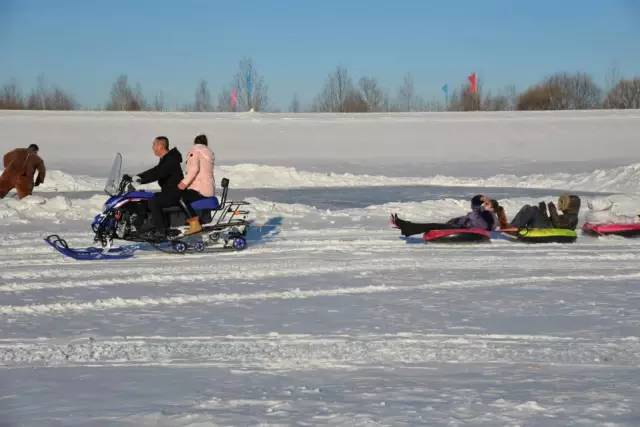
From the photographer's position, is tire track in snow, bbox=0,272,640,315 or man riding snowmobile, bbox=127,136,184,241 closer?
tire track in snow, bbox=0,272,640,315

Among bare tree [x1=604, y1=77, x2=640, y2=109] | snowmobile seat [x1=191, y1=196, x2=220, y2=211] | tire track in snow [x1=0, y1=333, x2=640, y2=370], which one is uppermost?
bare tree [x1=604, y1=77, x2=640, y2=109]

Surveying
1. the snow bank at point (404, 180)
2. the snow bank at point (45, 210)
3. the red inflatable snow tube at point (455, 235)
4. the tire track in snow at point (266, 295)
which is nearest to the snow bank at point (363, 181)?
the snow bank at point (404, 180)

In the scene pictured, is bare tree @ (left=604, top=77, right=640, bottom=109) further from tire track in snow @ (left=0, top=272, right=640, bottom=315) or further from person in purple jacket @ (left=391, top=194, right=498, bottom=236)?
tire track in snow @ (left=0, top=272, right=640, bottom=315)

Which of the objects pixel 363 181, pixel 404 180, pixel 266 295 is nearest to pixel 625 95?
pixel 404 180

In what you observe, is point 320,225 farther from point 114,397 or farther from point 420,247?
point 114,397

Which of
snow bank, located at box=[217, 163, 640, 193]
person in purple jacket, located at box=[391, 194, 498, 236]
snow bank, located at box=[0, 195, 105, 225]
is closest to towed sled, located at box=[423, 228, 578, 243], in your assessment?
person in purple jacket, located at box=[391, 194, 498, 236]

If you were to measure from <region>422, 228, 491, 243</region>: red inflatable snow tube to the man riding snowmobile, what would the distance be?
12.0 ft

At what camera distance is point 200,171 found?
1280cm

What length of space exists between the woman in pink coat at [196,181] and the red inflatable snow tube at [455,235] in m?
3.22

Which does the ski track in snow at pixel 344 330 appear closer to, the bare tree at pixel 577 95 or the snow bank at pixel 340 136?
the snow bank at pixel 340 136

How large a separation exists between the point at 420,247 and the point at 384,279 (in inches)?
125

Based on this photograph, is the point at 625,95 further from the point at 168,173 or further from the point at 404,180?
the point at 168,173

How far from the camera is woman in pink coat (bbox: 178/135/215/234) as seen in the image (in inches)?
501

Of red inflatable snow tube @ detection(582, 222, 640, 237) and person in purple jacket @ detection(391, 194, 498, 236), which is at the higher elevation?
person in purple jacket @ detection(391, 194, 498, 236)
